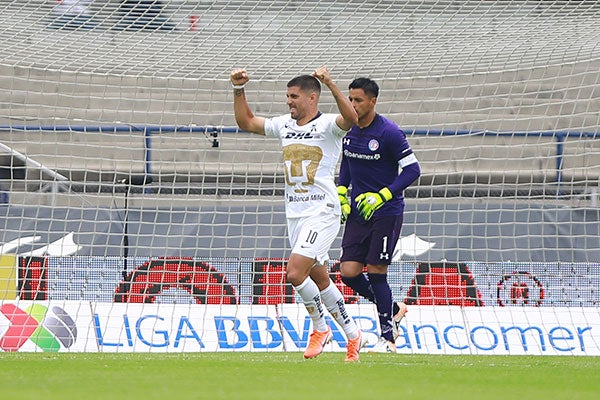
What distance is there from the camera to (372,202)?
8172mm

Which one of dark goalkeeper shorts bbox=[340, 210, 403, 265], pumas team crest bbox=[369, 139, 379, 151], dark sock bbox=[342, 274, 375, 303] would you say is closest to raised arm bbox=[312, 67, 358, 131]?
pumas team crest bbox=[369, 139, 379, 151]

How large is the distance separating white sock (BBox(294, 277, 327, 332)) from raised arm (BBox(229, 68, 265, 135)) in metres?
1.21

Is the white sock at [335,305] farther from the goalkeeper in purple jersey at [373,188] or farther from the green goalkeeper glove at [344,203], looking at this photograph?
the green goalkeeper glove at [344,203]

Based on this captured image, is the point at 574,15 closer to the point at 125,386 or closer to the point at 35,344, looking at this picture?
the point at 35,344

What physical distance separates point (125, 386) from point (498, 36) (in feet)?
24.6

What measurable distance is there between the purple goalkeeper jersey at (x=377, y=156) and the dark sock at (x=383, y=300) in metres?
0.55

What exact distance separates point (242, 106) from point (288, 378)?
269 centimetres

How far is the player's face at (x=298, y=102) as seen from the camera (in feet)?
25.5

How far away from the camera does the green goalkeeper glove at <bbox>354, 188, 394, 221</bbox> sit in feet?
26.8

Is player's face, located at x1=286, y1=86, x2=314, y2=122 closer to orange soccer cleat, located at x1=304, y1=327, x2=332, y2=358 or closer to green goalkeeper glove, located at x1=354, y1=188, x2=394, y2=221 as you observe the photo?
green goalkeeper glove, located at x1=354, y1=188, x2=394, y2=221

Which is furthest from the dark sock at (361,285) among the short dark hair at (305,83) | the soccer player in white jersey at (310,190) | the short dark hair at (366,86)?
the short dark hair at (305,83)

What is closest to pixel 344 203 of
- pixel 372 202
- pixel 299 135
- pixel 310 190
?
pixel 372 202

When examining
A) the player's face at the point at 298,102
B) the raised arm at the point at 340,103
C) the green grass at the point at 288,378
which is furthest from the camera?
the player's face at the point at 298,102

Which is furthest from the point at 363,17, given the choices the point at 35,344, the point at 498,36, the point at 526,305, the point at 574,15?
the point at 35,344
